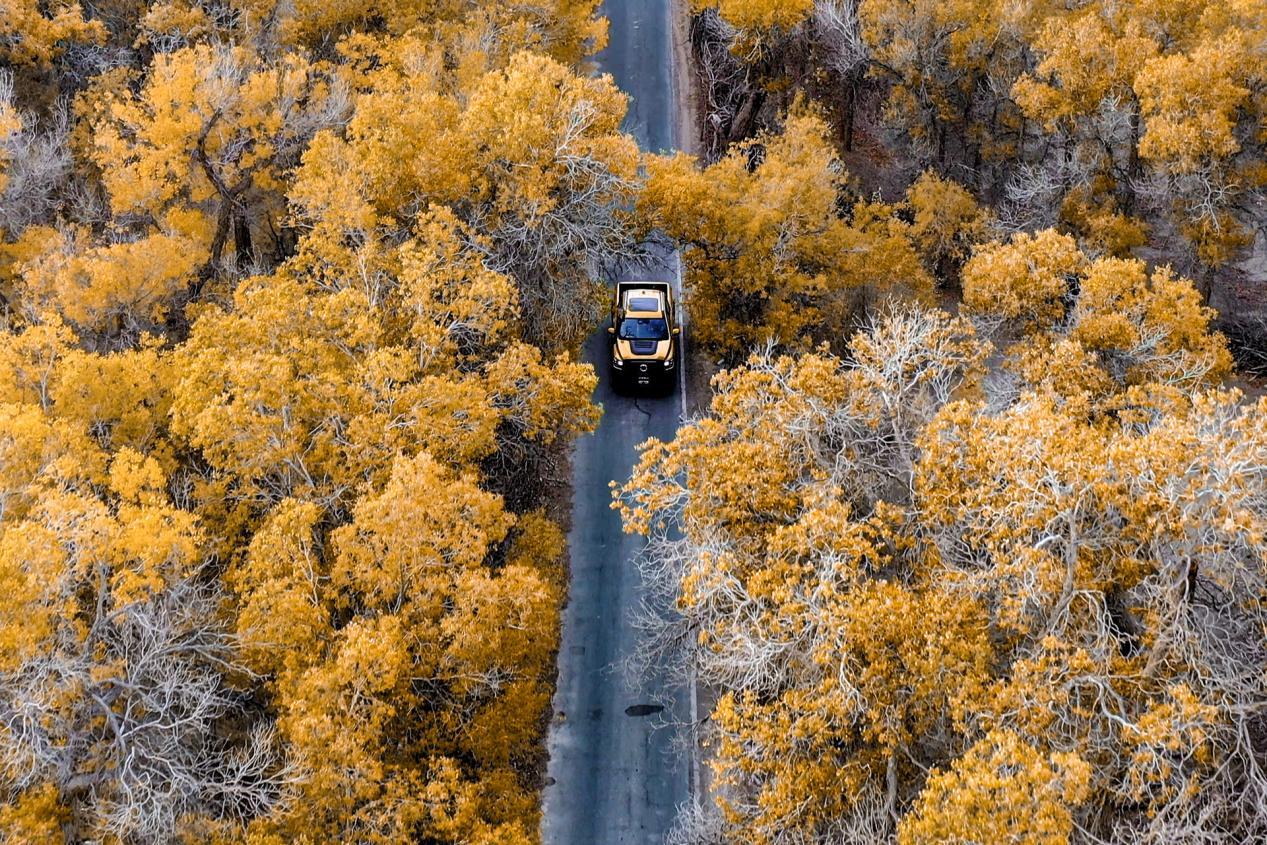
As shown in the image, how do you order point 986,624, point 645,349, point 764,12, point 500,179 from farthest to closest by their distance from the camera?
point 764,12 → point 645,349 → point 500,179 → point 986,624

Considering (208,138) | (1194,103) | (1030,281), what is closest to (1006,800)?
(1030,281)

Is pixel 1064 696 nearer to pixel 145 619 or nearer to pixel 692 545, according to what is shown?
pixel 692 545

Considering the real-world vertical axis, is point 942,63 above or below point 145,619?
above

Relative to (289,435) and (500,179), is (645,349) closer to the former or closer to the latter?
(500,179)

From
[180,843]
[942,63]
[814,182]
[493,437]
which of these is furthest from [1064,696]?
[942,63]

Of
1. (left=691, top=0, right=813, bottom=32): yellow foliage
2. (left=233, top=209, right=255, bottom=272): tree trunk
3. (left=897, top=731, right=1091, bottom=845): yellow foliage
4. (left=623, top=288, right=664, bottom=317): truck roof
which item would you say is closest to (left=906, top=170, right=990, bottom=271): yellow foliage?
(left=691, top=0, right=813, bottom=32): yellow foliage

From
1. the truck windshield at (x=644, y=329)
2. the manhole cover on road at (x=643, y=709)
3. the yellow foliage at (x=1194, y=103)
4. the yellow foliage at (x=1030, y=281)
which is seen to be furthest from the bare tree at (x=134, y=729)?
the yellow foliage at (x=1194, y=103)
